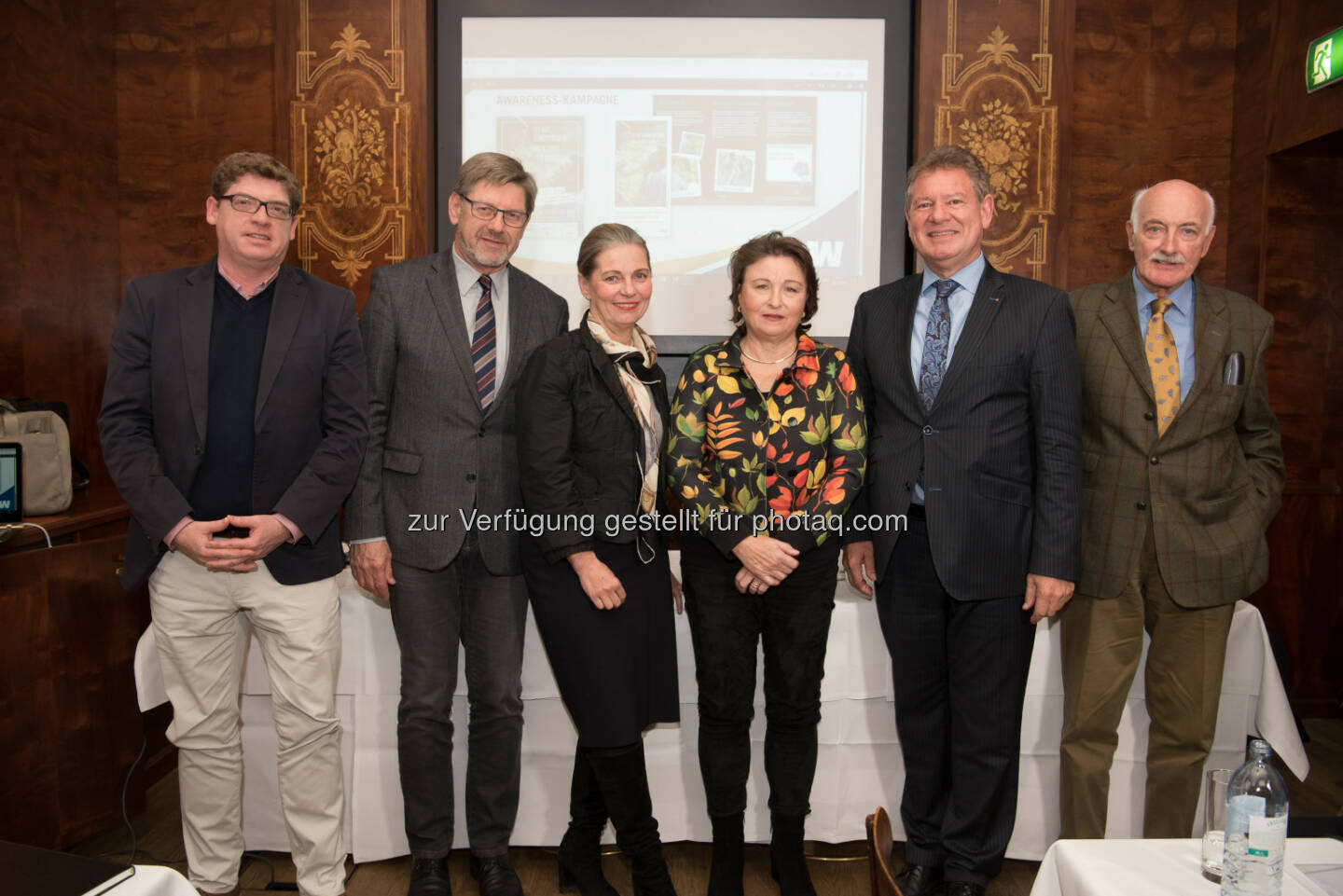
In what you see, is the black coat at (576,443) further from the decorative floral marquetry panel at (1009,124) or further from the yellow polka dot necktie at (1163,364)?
the decorative floral marquetry panel at (1009,124)

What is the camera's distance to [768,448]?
7.17 feet

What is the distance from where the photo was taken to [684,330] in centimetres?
409

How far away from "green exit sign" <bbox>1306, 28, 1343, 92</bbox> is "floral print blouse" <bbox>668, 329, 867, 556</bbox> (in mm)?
2600

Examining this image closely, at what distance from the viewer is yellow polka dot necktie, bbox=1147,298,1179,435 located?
2297 mm

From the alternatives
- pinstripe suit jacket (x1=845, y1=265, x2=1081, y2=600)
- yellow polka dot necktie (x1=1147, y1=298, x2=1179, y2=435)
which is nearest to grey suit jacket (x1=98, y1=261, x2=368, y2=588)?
pinstripe suit jacket (x1=845, y1=265, x2=1081, y2=600)

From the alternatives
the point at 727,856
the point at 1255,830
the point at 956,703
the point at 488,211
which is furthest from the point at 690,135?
the point at 1255,830

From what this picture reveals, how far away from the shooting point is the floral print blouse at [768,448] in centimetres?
216

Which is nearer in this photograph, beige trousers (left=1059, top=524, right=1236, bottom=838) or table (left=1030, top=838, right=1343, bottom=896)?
table (left=1030, top=838, right=1343, bottom=896)

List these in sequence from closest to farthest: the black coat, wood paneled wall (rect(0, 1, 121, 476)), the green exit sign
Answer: the black coat → wood paneled wall (rect(0, 1, 121, 476)) → the green exit sign

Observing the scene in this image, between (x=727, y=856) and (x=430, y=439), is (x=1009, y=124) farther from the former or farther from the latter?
(x=727, y=856)

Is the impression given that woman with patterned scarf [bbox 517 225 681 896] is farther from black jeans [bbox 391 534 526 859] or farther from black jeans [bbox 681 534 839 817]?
black jeans [bbox 391 534 526 859]

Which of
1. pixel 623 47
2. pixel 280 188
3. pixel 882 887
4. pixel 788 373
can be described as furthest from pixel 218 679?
pixel 623 47

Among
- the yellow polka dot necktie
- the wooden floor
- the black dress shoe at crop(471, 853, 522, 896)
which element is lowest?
the wooden floor

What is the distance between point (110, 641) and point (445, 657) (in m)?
1.26
